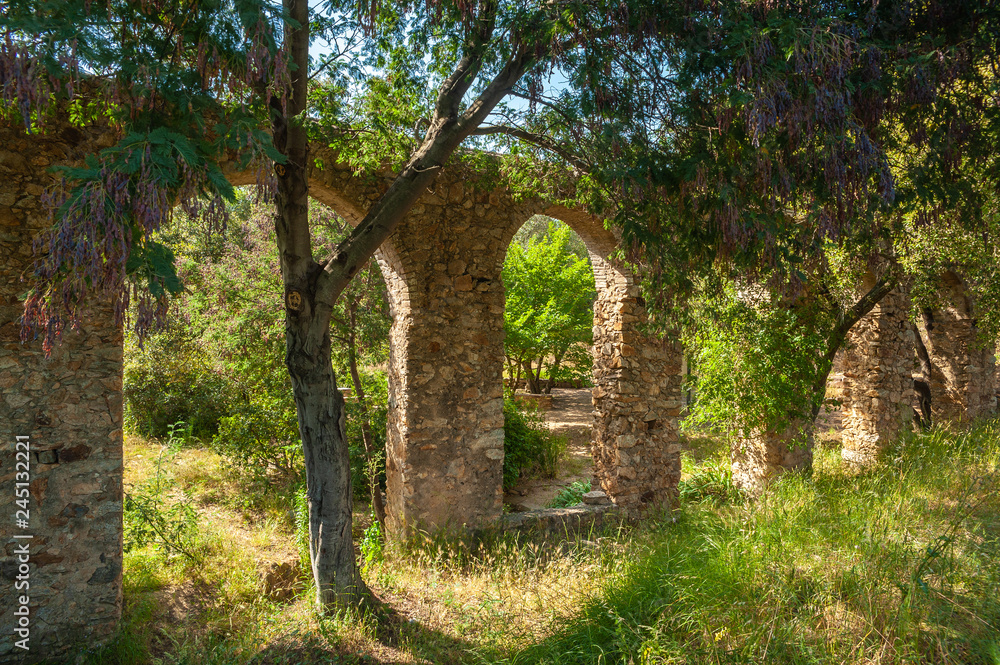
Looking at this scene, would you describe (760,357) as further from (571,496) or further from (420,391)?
(420,391)

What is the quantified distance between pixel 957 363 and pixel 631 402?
331 inches

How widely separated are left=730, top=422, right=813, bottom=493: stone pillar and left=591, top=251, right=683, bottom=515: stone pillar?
0.97 meters

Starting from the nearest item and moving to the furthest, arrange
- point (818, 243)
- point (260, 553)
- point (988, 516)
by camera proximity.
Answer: point (818, 243) → point (988, 516) → point (260, 553)

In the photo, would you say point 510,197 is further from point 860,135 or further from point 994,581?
point 994,581

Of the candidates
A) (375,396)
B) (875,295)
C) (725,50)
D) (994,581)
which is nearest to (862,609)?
(994,581)

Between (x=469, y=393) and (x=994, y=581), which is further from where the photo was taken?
(x=469, y=393)

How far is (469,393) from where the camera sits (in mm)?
5617

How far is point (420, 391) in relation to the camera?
5.40m

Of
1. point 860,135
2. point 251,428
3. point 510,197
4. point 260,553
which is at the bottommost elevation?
point 260,553

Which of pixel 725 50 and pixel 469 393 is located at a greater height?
pixel 725 50

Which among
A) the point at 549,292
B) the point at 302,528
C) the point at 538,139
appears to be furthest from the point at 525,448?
the point at 538,139

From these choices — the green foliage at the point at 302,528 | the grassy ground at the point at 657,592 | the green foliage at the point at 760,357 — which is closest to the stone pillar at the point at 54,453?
the grassy ground at the point at 657,592

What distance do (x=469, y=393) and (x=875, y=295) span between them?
4964 millimetres
